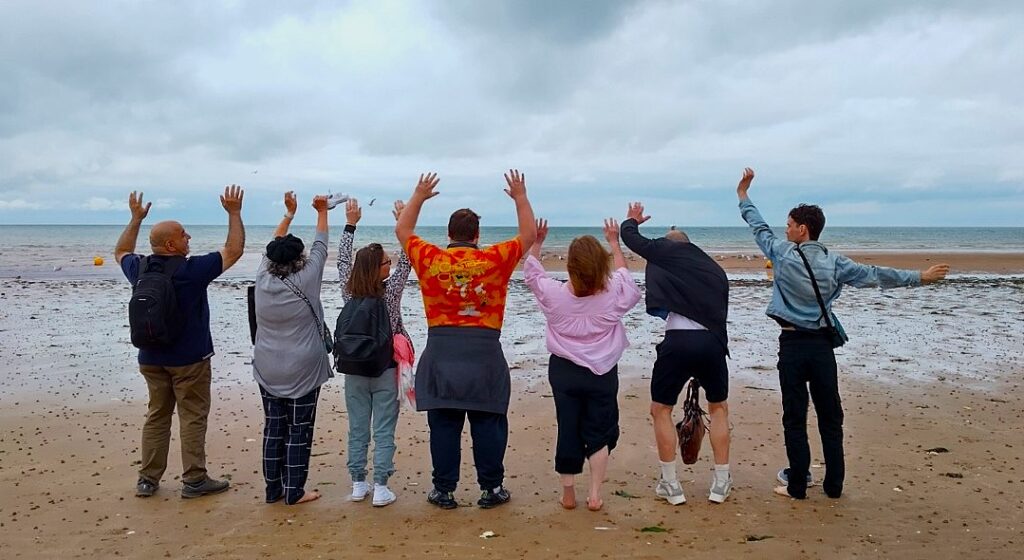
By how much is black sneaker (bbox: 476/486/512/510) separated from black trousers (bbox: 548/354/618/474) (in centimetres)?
45

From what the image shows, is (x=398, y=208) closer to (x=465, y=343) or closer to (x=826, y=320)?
(x=465, y=343)

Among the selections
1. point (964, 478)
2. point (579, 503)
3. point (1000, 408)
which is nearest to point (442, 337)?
point (579, 503)

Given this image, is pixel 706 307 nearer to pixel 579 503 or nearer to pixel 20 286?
pixel 579 503

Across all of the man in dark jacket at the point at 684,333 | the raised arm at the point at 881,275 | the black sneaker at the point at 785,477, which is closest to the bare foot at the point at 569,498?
the man in dark jacket at the point at 684,333

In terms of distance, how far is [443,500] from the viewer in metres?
5.11

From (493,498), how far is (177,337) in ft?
8.19

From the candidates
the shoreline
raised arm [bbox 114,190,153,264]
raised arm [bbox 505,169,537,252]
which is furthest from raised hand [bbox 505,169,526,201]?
the shoreline

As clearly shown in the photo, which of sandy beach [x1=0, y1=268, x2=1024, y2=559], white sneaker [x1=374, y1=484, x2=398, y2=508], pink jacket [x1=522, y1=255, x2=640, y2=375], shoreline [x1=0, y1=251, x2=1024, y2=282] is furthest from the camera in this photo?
shoreline [x1=0, y1=251, x2=1024, y2=282]

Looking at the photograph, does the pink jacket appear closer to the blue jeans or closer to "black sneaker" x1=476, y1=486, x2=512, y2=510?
"black sneaker" x1=476, y1=486, x2=512, y2=510

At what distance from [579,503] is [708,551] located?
110 cm

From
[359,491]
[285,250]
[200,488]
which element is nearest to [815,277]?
[359,491]

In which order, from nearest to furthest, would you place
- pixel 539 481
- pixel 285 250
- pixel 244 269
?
pixel 285 250 → pixel 539 481 → pixel 244 269

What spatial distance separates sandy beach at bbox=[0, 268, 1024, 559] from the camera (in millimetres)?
4520

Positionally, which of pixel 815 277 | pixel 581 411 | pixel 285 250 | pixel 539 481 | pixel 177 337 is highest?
pixel 285 250
